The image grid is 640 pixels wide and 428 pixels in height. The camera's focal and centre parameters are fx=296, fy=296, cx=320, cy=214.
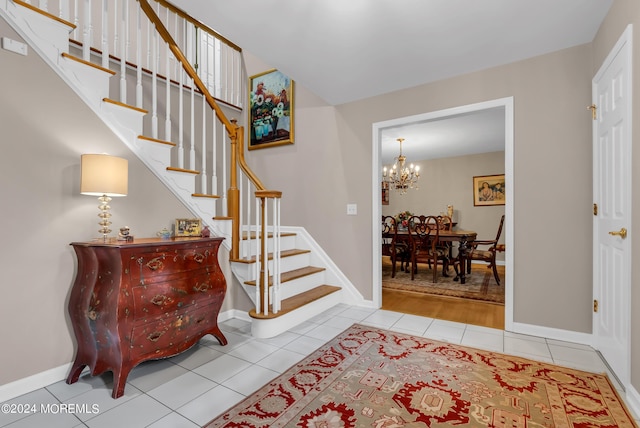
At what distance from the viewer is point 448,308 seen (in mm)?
3262

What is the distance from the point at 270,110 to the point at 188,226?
2.22 meters

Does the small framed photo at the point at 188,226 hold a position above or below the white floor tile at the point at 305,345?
above

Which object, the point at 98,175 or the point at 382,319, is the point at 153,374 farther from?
the point at 382,319

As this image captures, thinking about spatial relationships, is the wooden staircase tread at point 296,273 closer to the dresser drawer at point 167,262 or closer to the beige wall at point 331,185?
the beige wall at point 331,185

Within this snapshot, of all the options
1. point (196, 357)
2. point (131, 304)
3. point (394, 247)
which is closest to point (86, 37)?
point (131, 304)

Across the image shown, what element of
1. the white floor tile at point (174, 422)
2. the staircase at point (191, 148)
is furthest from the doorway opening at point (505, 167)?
the white floor tile at point (174, 422)

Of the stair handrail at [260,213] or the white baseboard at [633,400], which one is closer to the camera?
the white baseboard at [633,400]

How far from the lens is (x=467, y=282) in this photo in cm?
447

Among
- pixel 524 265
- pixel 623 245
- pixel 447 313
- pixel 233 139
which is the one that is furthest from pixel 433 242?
pixel 233 139

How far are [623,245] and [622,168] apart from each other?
454mm

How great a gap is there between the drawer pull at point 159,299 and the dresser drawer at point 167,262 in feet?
0.33

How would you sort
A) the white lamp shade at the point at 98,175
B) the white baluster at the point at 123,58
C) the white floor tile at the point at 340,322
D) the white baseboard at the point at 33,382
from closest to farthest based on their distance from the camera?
the white baseboard at the point at 33,382, the white lamp shade at the point at 98,175, the white baluster at the point at 123,58, the white floor tile at the point at 340,322

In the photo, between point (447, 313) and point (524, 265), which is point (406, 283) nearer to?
point (447, 313)

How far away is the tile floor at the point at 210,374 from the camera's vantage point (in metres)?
1.49
